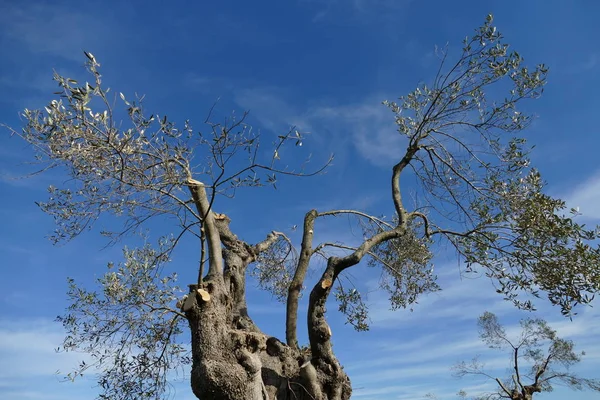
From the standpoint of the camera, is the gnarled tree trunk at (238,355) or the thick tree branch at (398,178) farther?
the thick tree branch at (398,178)

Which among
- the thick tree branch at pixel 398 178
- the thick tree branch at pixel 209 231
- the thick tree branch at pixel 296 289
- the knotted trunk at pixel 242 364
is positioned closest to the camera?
the knotted trunk at pixel 242 364

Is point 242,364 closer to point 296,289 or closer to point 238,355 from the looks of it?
point 238,355

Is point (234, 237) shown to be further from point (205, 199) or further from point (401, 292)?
point (401, 292)

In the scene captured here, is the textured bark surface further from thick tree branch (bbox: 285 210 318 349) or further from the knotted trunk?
thick tree branch (bbox: 285 210 318 349)

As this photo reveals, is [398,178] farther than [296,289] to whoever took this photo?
Yes

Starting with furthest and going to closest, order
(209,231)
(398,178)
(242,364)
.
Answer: (398,178)
(209,231)
(242,364)

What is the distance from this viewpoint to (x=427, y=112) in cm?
1387

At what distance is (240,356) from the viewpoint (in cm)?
947

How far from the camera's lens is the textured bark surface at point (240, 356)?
9039 millimetres

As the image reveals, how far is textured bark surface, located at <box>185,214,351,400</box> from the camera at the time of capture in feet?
29.7

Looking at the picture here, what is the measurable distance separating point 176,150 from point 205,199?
5.04 feet

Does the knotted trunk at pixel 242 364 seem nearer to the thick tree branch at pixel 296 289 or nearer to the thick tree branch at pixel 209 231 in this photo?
the thick tree branch at pixel 209 231

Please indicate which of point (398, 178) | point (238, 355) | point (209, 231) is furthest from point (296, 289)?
point (398, 178)

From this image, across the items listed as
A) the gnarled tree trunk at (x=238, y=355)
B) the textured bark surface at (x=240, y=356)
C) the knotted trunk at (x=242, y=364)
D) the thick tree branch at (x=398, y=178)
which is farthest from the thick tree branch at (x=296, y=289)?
the thick tree branch at (x=398, y=178)
